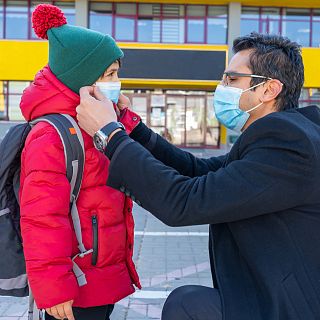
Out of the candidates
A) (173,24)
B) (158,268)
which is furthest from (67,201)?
(173,24)

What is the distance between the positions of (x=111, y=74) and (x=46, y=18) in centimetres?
40

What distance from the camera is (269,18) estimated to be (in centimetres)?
2414

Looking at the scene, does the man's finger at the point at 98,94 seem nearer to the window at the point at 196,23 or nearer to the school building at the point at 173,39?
the school building at the point at 173,39

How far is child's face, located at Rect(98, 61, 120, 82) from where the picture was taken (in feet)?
7.67

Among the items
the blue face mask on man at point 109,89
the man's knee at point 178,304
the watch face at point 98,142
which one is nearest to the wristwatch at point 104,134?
the watch face at point 98,142

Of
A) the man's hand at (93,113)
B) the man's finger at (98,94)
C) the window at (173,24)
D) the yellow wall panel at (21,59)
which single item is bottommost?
the man's hand at (93,113)

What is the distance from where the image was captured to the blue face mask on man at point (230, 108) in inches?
90.1

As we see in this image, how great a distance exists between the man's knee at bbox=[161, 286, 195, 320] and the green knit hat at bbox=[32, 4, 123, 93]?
1055 mm

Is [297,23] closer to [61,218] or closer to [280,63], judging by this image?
[280,63]

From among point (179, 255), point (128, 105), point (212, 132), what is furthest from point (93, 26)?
point (128, 105)

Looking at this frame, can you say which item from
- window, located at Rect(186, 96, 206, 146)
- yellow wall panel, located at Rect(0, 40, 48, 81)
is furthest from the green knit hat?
window, located at Rect(186, 96, 206, 146)

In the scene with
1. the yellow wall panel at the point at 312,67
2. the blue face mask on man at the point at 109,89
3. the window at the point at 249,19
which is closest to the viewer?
the blue face mask on man at the point at 109,89

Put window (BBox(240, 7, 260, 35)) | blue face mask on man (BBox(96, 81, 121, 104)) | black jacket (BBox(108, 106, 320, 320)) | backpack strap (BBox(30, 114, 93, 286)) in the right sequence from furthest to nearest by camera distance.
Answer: window (BBox(240, 7, 260, 35)), blue face mask on man (BBox(96, 81, 121, 104)), backpack strap (BBox(30, 114, 93, 286)), black jacket (BBox(108, 106, 320, 320))

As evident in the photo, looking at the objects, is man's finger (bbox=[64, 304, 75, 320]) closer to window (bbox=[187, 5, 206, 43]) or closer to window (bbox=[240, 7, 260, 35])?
window (bbox=[187, 5, 206, 43])
